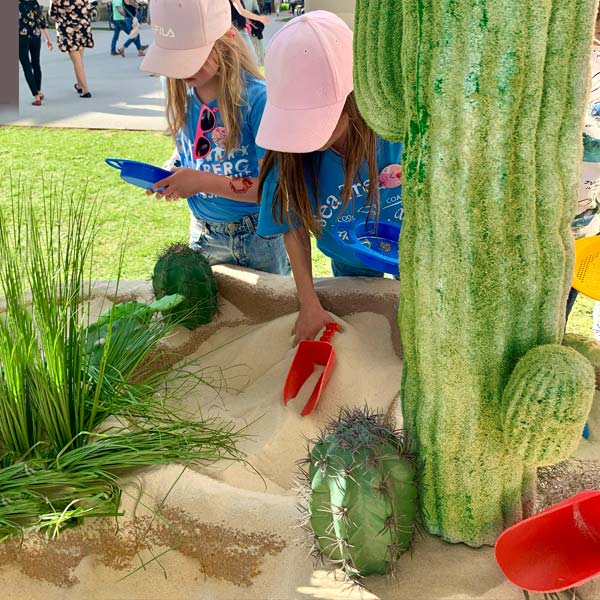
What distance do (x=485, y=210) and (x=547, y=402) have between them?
1.02 ft

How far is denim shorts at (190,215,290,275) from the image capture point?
249cm

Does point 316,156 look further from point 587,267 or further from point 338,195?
point 587,267

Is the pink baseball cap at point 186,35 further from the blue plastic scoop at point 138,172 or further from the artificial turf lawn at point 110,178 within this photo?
the artificial turf lawn at point 110,178

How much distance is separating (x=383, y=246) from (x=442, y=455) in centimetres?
96

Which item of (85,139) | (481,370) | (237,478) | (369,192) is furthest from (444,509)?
(85,139)

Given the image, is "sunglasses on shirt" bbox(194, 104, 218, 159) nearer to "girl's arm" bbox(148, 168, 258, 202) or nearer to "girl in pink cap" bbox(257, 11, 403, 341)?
"girl's arm" bbox(148, 168, 258, 202)

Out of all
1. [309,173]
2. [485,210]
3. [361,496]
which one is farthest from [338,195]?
[361,496]

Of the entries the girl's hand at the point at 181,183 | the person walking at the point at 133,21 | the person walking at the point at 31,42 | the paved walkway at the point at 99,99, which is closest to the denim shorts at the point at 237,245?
the girl's hand at the point at 181,183

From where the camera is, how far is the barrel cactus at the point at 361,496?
1.29 m

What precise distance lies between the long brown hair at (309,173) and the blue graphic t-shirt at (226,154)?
195 mm

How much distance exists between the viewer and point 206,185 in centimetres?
218

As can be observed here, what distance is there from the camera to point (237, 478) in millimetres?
1729

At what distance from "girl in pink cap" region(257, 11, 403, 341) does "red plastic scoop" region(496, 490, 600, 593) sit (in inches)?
36.8

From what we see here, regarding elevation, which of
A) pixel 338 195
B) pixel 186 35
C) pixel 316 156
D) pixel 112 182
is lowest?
pixel 112 182
